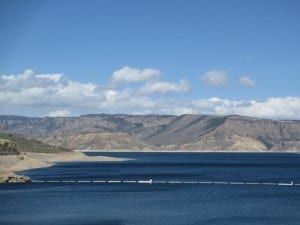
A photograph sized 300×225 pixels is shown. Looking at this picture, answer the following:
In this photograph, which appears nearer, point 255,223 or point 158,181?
point 255,223

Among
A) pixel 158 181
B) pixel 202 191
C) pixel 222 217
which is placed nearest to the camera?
pixel 222 217

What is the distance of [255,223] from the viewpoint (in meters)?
85.0

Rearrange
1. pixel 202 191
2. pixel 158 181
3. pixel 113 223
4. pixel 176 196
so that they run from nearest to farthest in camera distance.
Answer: pixel 113 223
pixel 176 196
pixel 202 191
pixel 158 181

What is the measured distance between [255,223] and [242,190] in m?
52.4

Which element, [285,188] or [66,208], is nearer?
[66,208]

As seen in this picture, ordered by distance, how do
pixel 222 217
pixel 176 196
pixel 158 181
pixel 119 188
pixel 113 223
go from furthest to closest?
1. pixel 158 181
2. pixel 119 188
3. pixel 176 196
4. pixel 222 217
5. pixel 113 223

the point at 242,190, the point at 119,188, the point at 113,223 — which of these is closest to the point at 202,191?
the point at 242,190

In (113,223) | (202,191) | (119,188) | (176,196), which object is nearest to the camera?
(113,223)

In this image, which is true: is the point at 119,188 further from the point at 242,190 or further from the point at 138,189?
the point at 242,190

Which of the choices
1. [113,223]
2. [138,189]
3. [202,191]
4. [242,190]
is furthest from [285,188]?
[113,223]

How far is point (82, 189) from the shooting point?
139 metres

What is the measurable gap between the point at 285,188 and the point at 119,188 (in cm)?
3778

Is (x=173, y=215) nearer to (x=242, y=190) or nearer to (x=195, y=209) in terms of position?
(x=195, y=209)

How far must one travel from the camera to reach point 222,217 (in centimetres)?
9069
